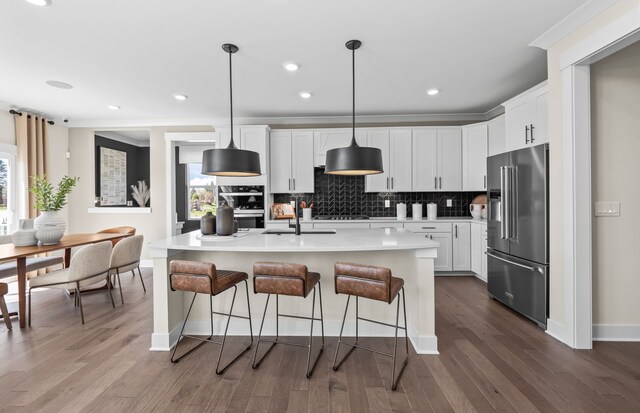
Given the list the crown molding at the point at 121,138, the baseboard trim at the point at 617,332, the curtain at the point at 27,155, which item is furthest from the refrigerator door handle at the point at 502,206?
the crown molding at the point at 121,138

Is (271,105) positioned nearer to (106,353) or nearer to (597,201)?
(106,353)

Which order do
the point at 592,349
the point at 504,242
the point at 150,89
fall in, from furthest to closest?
the point at 150,89, the point at 504,242, the point at 592,349

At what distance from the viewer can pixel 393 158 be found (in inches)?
203

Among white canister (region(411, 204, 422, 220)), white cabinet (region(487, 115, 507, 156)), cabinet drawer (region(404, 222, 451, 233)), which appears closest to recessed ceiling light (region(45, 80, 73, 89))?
cabinet drawer (region(404, 222, 451, 233))

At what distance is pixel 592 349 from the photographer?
2.52 m

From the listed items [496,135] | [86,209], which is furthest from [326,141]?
[86,209]

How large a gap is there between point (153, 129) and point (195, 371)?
4.61 m

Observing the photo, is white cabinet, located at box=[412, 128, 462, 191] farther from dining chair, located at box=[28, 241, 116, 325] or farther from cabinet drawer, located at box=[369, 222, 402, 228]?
dining chair, located at box=[28, 241, 116, 325]

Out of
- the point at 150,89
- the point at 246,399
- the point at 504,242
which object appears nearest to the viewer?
the point at 246,399

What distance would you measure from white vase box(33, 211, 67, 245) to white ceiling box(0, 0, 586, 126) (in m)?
Answer: 1.61

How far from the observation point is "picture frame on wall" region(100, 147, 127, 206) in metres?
6.30

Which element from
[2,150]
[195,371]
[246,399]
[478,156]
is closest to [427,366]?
[246,399]

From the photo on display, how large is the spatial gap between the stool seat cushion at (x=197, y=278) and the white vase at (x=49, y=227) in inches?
85.1

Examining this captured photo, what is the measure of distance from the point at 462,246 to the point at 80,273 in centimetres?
494
